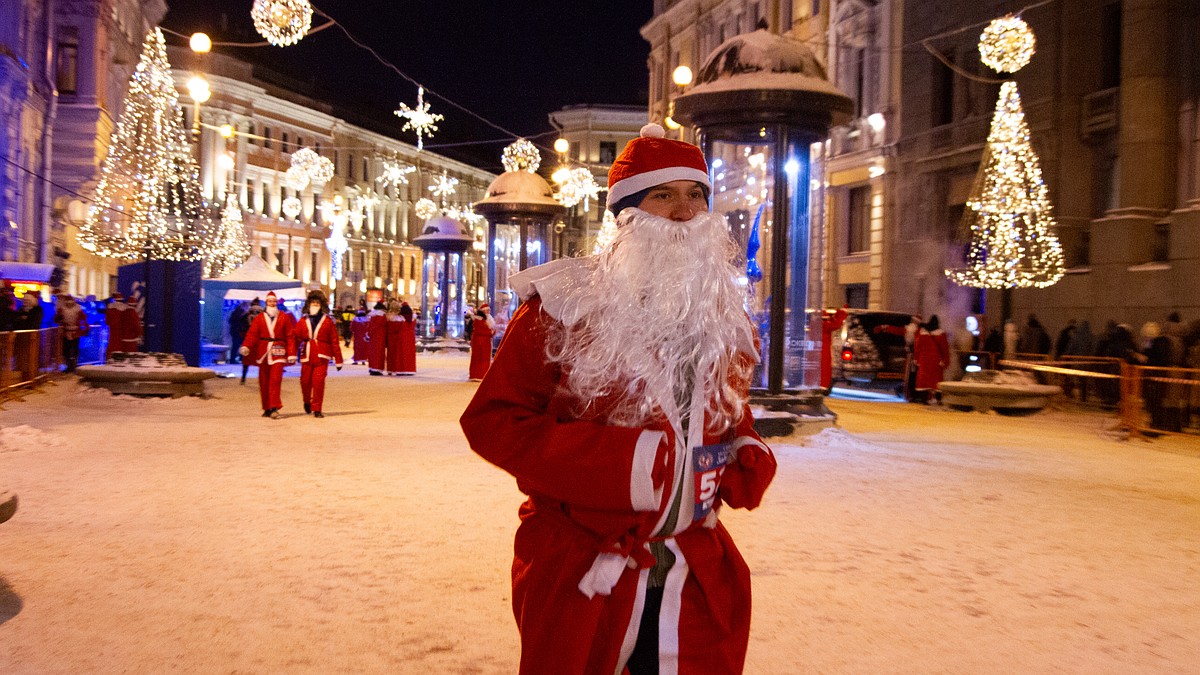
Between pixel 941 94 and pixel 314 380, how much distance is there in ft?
71.8

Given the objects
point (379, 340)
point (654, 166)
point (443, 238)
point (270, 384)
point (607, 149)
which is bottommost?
point (270, 384)

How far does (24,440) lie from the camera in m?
11.7

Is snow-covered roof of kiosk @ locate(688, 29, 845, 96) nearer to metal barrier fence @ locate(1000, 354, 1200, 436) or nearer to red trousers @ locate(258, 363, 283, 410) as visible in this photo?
metal barrier fence @ locate(1000, 354, 1200, 436)

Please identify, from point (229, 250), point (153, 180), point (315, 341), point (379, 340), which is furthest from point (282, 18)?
point (229, 250)

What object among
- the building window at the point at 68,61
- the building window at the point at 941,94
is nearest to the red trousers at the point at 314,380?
the building window at the point at 941,94

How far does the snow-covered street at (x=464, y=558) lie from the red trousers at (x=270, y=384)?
2.62 meters

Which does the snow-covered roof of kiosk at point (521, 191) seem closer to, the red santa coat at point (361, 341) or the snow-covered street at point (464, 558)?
the red santa coat at point (361, 341)

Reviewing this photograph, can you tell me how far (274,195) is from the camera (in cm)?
7375

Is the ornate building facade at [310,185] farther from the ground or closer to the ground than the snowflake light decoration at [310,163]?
farther from the ground

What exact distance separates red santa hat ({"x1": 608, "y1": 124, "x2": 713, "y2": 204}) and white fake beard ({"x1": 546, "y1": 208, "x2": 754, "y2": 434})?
9 cm

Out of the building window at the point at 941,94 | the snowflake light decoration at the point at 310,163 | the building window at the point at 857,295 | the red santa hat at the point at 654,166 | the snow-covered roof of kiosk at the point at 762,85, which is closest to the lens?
the red santa hat at the point at 654,166

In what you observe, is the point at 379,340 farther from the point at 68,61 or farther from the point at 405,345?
the point at 68,61

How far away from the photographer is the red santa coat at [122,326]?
79.0 feet

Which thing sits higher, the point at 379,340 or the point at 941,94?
the point at 941,94
